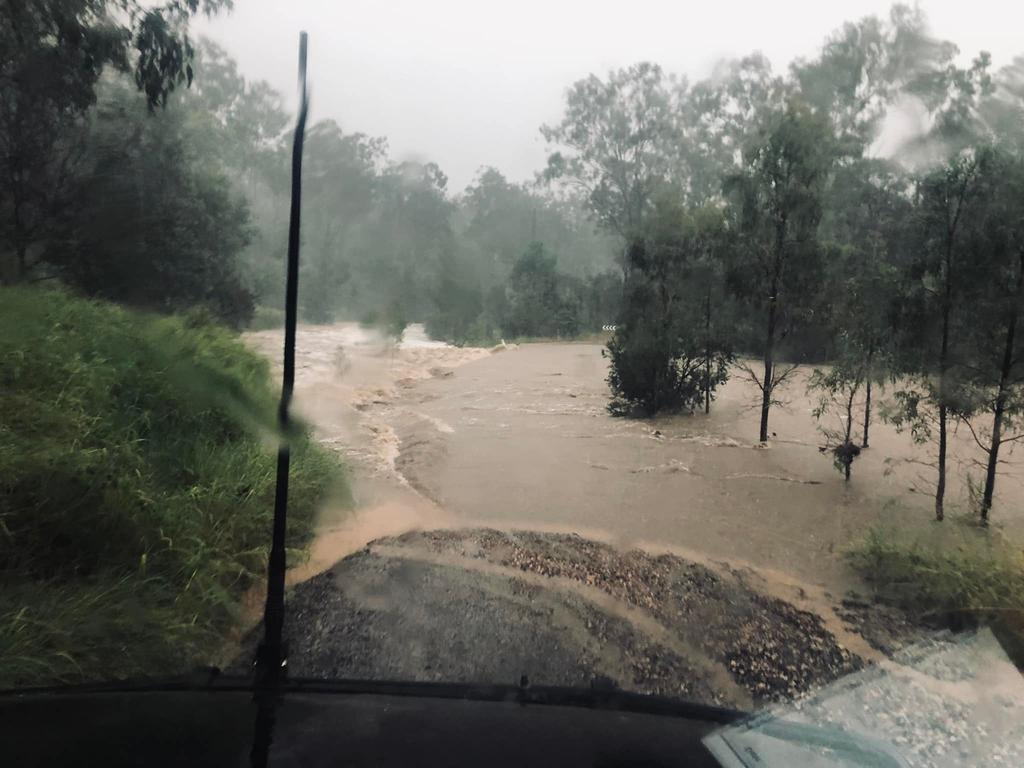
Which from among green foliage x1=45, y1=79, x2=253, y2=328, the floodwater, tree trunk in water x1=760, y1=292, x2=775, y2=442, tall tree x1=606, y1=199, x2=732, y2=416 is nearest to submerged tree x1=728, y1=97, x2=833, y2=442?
tree trunk in water x1=760, y1=292, x2=775, y2=442

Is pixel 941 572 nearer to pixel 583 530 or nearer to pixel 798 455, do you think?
pixel 798 455


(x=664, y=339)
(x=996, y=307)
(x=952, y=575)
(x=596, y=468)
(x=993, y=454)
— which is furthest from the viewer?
(x=664, y=339)

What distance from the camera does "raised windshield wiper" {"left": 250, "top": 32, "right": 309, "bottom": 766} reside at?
1.97m

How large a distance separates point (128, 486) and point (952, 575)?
3.69 m

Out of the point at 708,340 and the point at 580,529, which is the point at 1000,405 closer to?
the point at 708,340

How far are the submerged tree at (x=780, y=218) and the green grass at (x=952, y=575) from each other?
1351 millimetres

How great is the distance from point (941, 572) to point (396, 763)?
250 centimetres

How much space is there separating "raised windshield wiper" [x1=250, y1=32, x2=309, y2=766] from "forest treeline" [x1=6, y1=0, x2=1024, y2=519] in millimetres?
860

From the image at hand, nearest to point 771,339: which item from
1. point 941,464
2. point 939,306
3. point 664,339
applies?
point 664,339

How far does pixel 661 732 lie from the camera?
185cm

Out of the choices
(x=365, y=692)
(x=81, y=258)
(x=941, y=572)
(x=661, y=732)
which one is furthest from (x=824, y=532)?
(x=81, y=258)

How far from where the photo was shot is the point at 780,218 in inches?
175

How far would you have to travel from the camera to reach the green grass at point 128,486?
2.94 m

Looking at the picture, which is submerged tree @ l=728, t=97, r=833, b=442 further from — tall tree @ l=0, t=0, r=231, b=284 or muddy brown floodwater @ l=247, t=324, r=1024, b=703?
tall tree @ l=0, t=0, r=231, b=284
